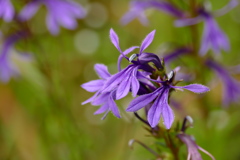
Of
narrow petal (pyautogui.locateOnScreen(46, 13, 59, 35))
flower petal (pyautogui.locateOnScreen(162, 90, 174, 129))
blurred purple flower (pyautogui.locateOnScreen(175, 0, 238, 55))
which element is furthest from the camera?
narrow petal (pyautogui.locateOnScreen(46, 13, 59, 35))

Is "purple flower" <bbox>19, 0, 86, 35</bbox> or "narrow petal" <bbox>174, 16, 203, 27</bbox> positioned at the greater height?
"purple flower" <bbox>19, 0, 86, 35</bbox>

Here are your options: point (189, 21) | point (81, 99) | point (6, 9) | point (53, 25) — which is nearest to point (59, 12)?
point (53, 25)

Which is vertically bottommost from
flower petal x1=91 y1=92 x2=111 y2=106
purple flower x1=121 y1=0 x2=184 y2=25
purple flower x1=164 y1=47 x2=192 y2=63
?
purple flower x1=164 y1=47 x2=192 y2=63

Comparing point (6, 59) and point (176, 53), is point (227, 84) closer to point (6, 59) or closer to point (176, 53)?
point (176, 53)

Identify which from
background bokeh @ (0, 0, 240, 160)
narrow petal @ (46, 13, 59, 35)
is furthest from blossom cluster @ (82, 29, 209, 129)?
narrow petal @ (46, 13, 59, 35)

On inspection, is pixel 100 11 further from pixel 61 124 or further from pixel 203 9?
pixel 203 9

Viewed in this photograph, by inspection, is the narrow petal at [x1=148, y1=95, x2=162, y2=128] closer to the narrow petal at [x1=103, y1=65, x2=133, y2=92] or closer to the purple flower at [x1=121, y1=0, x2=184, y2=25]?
the narrow petal at [x1=103, y1=65, x2=133, y2=92]

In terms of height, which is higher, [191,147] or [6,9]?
[6,9]
